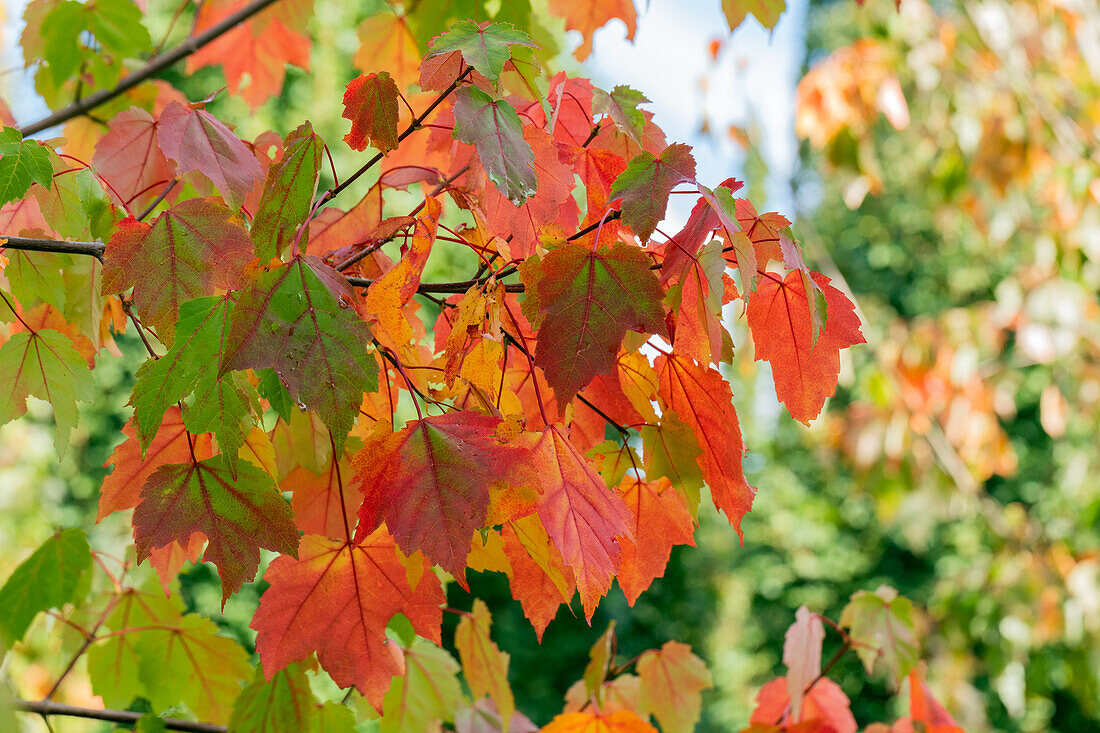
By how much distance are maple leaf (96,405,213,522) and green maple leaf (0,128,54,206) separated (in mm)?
184

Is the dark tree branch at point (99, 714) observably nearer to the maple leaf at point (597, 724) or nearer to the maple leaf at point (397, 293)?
the maple leaf at point (597, 724)

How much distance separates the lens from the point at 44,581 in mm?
831

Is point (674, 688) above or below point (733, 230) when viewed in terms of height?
below

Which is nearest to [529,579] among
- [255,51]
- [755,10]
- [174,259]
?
[174,259]

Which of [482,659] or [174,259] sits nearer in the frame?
[174,259]

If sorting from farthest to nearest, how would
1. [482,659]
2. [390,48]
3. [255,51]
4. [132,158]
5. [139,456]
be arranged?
[255,51]
[390,48]
[482,659]
[132,158]
[139,456]

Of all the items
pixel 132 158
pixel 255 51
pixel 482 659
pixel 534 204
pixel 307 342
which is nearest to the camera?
pixel 307 342

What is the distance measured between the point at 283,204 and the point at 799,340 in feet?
1.20

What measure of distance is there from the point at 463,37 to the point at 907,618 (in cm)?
88

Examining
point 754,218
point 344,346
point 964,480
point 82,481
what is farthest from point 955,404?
point 82,481

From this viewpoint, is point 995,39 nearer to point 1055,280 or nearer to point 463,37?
point 1055,280

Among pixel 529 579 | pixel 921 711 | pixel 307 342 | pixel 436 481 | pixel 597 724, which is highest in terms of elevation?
pixel 307 342

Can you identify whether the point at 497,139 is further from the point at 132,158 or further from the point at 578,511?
the point at 132,158

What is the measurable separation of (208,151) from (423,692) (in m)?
0.60
